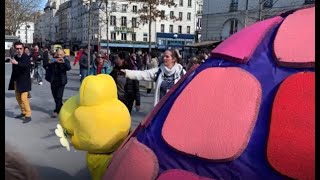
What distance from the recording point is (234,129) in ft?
6.92

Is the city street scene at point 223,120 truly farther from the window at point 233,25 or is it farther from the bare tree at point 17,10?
the window at point 233,25

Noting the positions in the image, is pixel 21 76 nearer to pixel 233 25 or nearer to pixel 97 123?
pixel 97 123

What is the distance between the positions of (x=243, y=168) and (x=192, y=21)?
61.2m

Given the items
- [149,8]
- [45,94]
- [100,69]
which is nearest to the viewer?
[100,69]

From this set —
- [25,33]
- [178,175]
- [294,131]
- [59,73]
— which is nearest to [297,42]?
[294,131]

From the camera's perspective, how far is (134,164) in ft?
7.61

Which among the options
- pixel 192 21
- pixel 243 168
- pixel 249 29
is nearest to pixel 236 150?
pixel 243 168

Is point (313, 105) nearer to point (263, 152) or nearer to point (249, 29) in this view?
point (263, 152)

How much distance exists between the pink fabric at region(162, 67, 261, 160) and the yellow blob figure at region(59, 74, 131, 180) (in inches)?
27.8

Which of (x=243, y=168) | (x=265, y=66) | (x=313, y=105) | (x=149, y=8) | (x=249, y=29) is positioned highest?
(x=149, y=8)

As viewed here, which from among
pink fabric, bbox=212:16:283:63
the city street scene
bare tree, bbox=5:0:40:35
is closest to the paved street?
the city street scene

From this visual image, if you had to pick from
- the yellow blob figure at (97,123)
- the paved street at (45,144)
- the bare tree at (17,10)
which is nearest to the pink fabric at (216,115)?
the yellow blob figure at (97,123)

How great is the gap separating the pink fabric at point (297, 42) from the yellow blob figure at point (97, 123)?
1.28 metres

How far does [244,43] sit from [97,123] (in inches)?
46.1
